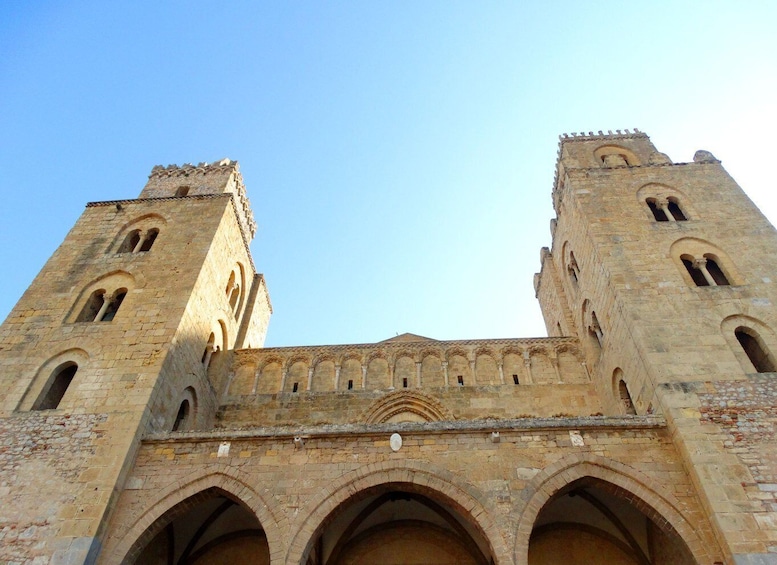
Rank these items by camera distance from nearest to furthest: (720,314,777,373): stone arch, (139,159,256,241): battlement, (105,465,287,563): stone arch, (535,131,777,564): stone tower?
1. (105,465,287,563): stone arch
2. (535,131,777,564): stone tower
3. (720,314,777,373): stone arch
4. (139,159,256,241): battlement

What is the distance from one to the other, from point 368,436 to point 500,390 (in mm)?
5891

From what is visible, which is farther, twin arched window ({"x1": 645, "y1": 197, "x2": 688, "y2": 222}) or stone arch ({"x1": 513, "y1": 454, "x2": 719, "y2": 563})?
twin arched window ({"x1": 645, "y1": 197, "x2": 688, "y2": 222})

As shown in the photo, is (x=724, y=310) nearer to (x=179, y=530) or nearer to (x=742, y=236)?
(x=742, y=236)

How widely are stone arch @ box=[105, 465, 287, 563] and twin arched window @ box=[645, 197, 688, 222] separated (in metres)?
12.0

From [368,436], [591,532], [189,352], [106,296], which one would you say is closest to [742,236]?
[591,532]

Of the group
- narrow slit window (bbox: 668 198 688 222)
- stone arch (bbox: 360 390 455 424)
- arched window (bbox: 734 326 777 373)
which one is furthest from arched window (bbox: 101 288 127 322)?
narrow slit window (bbox: 668 198 688 222)

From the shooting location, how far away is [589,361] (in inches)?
577

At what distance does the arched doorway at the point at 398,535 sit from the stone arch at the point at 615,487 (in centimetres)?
228

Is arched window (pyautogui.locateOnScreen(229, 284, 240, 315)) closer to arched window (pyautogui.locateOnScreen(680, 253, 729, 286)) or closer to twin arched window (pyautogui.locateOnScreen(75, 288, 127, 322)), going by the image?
twin arched window (pyautogui.locateOnScreen(75, 288, 127, 322))

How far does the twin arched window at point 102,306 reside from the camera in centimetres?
1254

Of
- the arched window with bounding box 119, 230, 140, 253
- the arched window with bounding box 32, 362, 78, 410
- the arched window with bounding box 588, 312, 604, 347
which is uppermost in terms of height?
the arched window with bounding box 119, 230, 140, 253

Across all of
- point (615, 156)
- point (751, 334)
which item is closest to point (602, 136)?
point (615, 156)

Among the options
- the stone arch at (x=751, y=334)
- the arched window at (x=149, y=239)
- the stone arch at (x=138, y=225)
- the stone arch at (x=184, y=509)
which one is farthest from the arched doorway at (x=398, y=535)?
the stone arch at (x=138, y=225)

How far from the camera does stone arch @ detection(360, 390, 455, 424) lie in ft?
46.8
